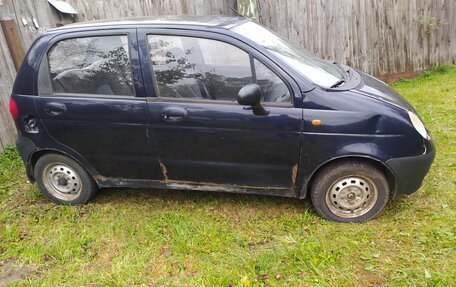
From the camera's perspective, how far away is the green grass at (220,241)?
2.79m

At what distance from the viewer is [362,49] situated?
7.23 m

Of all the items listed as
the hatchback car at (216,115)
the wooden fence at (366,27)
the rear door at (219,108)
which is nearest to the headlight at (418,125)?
the hatchback car at (216,115)

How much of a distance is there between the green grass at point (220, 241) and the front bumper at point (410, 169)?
1.05 ft

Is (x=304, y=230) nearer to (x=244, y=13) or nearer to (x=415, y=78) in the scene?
(x=244, y=13)

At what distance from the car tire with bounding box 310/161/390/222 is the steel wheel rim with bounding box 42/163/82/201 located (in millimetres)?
2411

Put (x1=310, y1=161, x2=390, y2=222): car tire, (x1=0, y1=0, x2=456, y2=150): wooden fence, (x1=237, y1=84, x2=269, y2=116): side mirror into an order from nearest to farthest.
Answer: (x1=237, y1=84, x2=269, y2=116): side mirror
(x1=310, y1=161, x2=390, y2=222): car tire
(x1=0, y1=0, x2=456, y2=150): wooden fence

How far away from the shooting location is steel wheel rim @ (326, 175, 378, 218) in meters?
3.24

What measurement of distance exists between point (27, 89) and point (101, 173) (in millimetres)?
1064

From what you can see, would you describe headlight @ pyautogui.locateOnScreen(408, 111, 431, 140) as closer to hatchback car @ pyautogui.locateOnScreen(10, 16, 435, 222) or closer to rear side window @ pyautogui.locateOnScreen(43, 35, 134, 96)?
hatchback car @ pyautogui.locateOnScreen(10, 16, 435, 222)

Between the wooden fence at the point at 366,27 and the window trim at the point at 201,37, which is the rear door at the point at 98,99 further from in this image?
the wooden fence at the point at 366,27

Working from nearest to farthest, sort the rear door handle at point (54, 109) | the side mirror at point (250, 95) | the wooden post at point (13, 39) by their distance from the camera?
1. the side mirror at point (250, 95)
2. the rear door handle at point (54, 109)
3. the wooden post at point (13, 39)

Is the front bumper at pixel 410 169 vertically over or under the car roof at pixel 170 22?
under

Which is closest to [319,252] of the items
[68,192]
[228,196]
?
[228,196]

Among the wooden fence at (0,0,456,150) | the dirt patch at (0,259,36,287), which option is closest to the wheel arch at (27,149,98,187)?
the dirt patch at (0,259,36,287)
